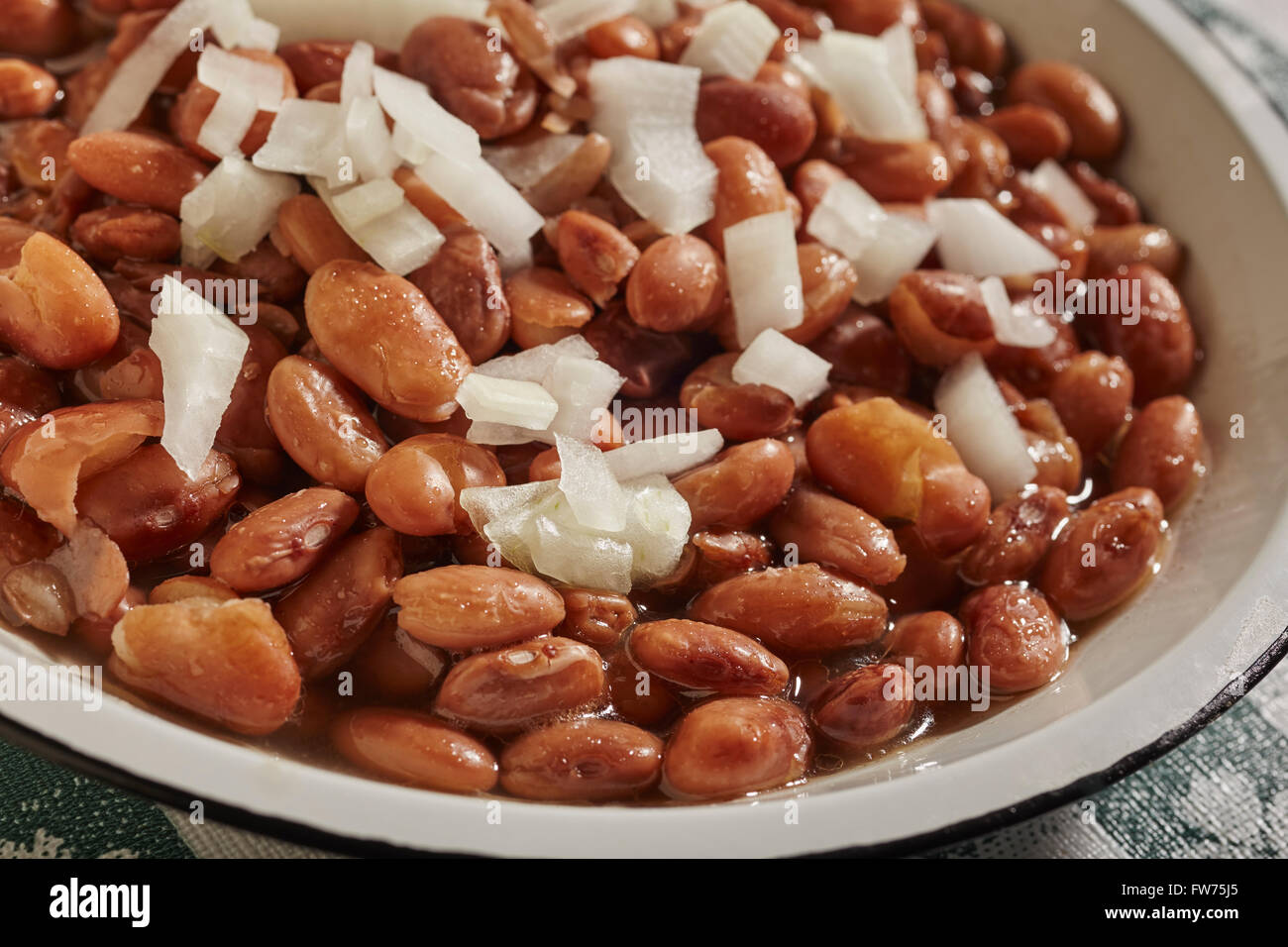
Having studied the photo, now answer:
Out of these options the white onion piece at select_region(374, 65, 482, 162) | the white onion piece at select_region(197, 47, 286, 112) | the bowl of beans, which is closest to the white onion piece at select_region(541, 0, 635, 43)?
the bowl of beans

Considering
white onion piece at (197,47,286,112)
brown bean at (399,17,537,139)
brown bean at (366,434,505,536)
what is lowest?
brown bean at (366,434,505,536)

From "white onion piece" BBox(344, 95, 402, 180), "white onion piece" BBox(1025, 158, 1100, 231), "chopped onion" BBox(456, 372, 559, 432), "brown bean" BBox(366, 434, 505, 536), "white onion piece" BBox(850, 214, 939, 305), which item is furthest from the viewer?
"white onion piece" BBox(1025, 158, 1100, 231)

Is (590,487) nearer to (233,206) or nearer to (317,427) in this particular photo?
(317,427)

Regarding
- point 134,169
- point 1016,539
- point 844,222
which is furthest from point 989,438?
point 134,169

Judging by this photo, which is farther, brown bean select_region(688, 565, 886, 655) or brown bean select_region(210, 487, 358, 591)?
brown bean select_region(688, 565, 886, 655)

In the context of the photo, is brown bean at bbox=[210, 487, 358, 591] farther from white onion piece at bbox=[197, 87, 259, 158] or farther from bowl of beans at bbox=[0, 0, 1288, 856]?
white onion piece at bbox=[197, 87, 259, 158]
